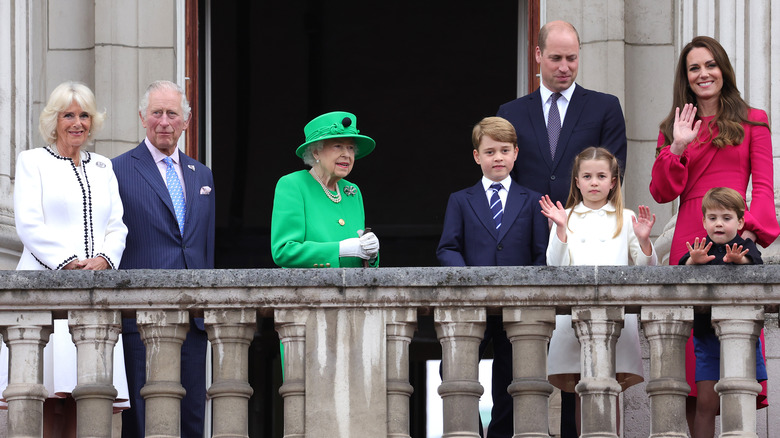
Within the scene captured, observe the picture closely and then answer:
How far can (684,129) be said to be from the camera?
642 cm

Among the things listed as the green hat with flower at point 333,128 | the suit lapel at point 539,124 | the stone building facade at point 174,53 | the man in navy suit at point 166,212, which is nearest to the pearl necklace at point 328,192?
the green hat with flower at point 333,128

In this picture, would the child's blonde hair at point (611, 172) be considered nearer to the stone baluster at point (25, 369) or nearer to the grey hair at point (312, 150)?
the grey hair at point (312, 150)

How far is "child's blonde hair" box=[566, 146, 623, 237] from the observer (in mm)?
6559

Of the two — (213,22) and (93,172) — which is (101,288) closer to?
(93,172)

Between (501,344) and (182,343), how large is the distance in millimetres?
1336

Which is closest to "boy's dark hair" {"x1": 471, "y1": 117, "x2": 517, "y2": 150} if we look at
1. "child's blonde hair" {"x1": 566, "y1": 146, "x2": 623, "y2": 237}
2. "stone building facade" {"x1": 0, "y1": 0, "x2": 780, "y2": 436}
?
"child's blonde hair" {"x1": 566, "y1": 146, "x2": 623, "y2": 237}

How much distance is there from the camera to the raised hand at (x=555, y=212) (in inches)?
252

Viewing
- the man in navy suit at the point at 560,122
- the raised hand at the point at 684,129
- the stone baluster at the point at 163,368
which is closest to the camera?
the stone baluster at the point at 163,368

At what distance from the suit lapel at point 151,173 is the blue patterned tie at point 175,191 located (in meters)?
0.04

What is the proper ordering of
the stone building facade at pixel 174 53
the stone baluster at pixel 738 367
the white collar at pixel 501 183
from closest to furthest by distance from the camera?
the stone baluster at pixel 738 367 → the white collar at pixel 501 183 → the stone building facade at pixel 174 53

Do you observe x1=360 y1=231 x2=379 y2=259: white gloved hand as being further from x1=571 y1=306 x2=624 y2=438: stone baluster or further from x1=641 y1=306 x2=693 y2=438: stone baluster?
x1=641 y1=306 x2=693 y2=438: stone baluster

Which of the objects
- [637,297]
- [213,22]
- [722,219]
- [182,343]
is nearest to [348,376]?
[182,343]

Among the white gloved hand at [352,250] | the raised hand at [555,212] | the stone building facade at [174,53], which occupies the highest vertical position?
the stone building facade at [174,53]

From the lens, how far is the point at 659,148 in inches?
261
